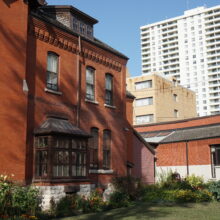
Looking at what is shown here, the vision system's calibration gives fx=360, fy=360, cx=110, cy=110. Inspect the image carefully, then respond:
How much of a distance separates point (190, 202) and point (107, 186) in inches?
203

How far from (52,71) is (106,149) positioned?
6559 millimetres

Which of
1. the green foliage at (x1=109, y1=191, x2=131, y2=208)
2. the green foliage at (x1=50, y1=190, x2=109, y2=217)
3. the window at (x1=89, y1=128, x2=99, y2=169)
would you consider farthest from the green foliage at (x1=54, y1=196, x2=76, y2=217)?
the window at (x1=89, y1=128, x2=99, y2=169)

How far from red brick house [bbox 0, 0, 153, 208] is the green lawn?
294 centimetres

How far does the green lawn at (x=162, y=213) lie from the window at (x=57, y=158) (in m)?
3.03

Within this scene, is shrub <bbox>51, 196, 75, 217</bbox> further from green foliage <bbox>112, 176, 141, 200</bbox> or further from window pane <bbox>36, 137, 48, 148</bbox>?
green foliage <bbox>112, 176, 141, 200</bbox>

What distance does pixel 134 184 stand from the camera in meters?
22.1

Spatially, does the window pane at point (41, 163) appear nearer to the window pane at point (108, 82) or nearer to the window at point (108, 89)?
the window at point (108, 89)

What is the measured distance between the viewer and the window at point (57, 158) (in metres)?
17.7

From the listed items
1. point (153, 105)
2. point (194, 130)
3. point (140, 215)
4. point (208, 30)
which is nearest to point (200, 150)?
point (194, 130)

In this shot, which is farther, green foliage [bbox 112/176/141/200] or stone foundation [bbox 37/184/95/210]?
green foliage [bbox 112/176/141/200]

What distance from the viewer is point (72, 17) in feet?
76.4

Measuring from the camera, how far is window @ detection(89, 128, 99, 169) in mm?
22234

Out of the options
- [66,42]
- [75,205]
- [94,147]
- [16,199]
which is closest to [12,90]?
[16,199]

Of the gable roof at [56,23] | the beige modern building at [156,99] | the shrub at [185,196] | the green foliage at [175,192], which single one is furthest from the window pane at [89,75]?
the beige modern building at [156,99]
